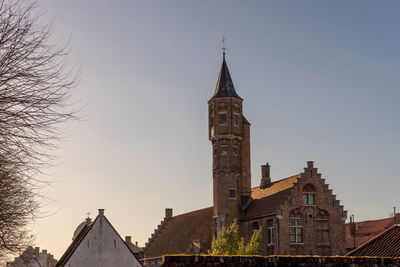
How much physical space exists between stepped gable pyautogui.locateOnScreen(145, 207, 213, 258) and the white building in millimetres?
15778

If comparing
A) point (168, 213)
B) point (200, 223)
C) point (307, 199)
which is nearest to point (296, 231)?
point (307, 199)

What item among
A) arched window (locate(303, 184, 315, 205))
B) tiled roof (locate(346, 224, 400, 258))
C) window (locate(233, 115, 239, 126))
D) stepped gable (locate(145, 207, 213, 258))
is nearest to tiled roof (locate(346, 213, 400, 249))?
arched window (locate(303, 184, 315, 205))

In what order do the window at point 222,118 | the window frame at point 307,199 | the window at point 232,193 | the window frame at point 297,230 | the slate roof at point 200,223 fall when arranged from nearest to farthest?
the window frame at point 297,230, the window frame at point 307,199, the slate roof at point 200,223, the window at point 232,193, the window at point 222,118

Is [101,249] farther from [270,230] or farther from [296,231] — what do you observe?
[296,231]

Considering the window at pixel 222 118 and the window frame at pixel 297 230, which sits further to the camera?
the window at pixel 222 118

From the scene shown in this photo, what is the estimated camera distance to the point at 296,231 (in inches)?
1730

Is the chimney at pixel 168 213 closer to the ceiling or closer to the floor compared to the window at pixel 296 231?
closer to the ceiling

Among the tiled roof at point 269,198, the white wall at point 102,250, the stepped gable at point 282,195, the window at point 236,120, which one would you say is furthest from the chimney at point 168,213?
the white wall at point 102,250

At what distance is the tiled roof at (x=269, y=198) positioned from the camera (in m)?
44.2

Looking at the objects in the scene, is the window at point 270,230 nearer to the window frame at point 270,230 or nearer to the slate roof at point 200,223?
the window frame at point 270,230

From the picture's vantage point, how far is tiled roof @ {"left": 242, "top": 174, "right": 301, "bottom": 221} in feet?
145

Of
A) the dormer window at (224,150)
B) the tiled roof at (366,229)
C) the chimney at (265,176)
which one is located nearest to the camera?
the dormer window at (224,150)

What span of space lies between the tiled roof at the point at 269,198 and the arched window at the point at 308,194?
1248 mm

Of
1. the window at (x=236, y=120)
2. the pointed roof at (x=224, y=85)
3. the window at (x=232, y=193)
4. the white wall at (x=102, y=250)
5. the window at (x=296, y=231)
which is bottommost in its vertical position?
the white wall at (x=102, y=250)
